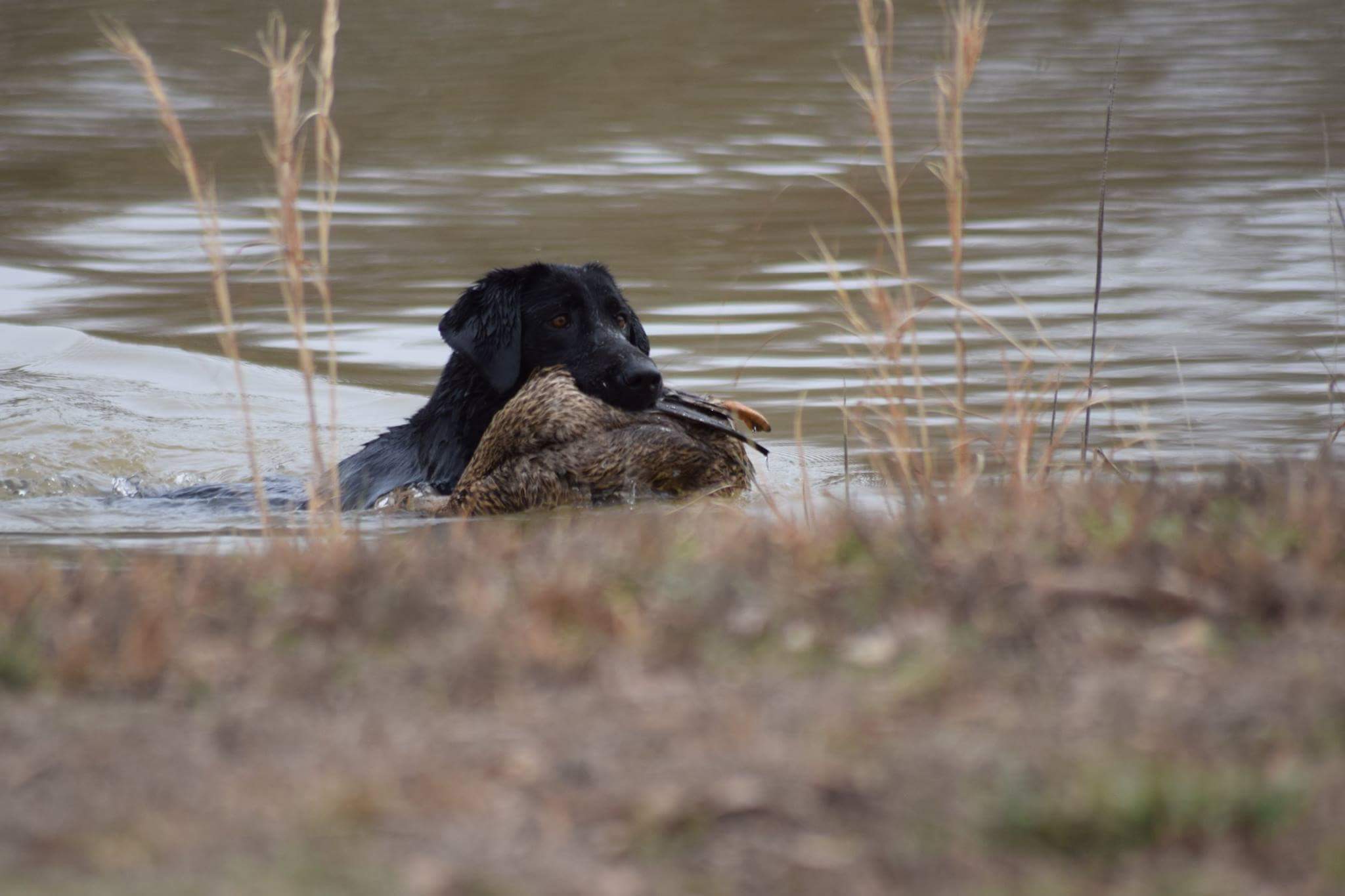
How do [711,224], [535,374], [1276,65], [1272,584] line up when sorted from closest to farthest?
[1272,584] → [535,374] → [711,224] → [1276,65]

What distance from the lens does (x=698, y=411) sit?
6.74m

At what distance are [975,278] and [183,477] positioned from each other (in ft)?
17.0

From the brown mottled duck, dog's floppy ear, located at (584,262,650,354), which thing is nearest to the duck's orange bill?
the brown mottled duck

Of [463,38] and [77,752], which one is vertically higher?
[463,38]

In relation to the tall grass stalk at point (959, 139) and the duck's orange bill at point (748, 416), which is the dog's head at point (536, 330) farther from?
the tall grass stalk at point (959, 139)

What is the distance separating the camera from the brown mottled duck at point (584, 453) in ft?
21.1

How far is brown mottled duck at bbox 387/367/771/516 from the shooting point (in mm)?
6422

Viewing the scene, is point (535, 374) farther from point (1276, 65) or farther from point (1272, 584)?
point (1276, 65)

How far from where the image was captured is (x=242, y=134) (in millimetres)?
17828

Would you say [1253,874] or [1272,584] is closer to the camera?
[1253,874]

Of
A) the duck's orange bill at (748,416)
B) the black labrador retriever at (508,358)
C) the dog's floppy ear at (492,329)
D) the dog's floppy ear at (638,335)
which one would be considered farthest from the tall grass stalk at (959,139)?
the dog's floppy ear at (638,335)

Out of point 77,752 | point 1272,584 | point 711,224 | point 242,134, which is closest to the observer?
point 77,752

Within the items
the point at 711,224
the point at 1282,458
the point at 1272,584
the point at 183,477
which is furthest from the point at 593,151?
the point at 1272,584

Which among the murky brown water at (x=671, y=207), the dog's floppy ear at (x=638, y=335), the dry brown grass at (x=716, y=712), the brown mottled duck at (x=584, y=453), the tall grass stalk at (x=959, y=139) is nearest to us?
the dry brown grass at (x=716, y=712)
